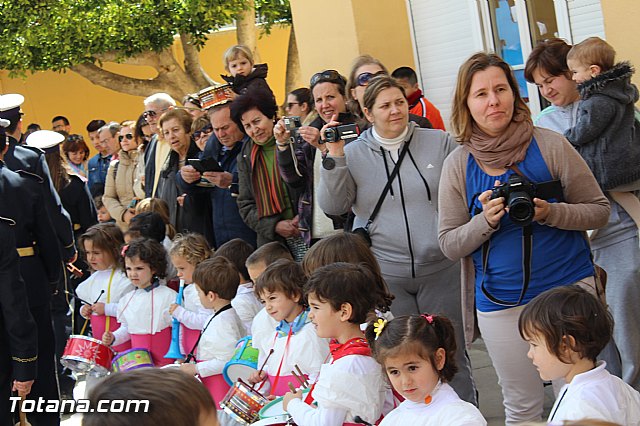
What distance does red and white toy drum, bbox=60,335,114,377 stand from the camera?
19.9 feet

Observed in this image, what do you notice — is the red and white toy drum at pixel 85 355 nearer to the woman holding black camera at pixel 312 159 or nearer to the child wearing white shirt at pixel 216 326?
the child wearing white shirt at pixel 216 326

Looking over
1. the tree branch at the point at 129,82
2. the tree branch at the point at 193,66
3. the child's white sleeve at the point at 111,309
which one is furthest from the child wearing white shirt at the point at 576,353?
the tree branch at the point at 129,82

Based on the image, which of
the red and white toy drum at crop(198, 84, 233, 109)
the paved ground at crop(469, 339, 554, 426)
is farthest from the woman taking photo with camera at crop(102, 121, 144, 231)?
the paved ground at crop(469, 339, 554, 426)

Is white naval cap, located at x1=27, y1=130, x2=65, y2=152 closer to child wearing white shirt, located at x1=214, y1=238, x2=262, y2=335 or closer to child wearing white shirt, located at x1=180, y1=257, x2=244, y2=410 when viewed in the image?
child wearing white shirt, located at x1=214, y1=238, x2=262, y2=335

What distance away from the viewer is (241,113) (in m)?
6.42

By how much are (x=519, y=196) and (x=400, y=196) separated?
1224 mm

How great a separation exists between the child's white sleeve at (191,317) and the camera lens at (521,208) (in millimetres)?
2782

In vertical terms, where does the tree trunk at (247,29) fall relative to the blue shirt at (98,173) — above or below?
above

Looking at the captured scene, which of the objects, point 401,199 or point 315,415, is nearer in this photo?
point 315,415

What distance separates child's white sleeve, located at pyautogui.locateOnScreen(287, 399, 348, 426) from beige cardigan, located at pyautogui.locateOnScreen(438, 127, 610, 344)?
724mm

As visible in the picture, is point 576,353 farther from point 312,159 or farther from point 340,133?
point 312,159

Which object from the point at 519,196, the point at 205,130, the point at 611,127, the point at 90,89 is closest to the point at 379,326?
the point at 519,196

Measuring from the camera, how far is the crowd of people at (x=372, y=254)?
3600 mm

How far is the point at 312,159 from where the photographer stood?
5980 millimetres
